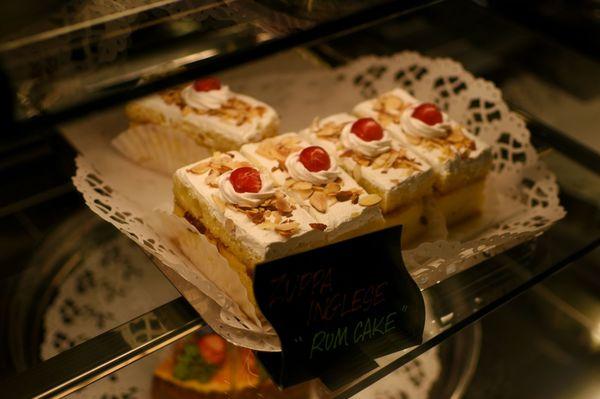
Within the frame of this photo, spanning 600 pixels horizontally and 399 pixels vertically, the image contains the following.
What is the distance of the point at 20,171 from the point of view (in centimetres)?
173

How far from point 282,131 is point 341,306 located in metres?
1.02

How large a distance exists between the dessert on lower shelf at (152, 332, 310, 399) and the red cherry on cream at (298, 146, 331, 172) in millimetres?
464

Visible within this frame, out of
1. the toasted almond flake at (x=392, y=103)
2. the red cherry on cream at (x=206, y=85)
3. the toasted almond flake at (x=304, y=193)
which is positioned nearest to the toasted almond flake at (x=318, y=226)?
the toasted almond flake at (x=304, y=193)

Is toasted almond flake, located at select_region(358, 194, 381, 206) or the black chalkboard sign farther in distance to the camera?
toasted almond flake, located at select_region(358, 194, 381, 206)

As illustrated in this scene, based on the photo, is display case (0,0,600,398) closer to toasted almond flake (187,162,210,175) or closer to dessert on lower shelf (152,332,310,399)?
dessert on lower shelf (152,332,310,399)

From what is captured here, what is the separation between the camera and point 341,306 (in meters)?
1.19

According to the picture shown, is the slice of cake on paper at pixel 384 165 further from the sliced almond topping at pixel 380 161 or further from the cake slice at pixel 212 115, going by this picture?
the cake slice at pixel 212 115

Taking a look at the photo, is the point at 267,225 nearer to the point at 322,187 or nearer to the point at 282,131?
the point at 322,187

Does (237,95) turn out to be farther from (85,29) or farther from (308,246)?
(85,29)

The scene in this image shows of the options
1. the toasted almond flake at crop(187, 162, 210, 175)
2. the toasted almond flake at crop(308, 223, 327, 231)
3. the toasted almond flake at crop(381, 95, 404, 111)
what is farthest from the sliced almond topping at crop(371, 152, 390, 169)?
the toasted almond flake at crop(187, 162, 210, 175)

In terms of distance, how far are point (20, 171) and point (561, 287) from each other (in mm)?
1463

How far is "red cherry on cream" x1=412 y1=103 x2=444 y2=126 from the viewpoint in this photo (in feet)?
6.17

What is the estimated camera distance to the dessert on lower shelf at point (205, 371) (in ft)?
4.61

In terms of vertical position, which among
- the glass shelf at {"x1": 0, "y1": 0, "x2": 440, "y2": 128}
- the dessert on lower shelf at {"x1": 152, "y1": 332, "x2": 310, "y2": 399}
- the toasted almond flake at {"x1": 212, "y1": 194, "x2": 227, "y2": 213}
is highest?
the glass shelf at {"x1": 0, "y1": 0, "x2": 440, "y2": 128}
